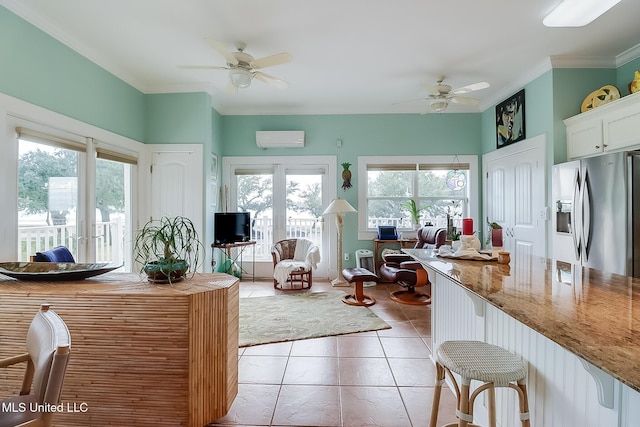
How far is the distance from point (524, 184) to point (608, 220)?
1.45 m

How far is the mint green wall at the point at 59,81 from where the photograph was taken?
7.43ft

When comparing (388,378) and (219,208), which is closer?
(388,378)

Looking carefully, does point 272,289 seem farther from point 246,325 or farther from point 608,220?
point 608,220

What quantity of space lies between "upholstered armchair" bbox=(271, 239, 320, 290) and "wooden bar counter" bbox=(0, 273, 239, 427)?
9.08 feet

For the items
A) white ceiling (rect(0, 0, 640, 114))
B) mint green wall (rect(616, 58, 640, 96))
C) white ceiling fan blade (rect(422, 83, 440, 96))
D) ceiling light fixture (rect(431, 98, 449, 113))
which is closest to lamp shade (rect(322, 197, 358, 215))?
white ceiling (rect(0, 0, 640, 114))

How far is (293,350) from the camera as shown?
2.62m

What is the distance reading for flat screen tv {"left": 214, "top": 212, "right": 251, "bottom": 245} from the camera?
4.33 meters

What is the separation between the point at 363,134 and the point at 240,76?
8.37ft

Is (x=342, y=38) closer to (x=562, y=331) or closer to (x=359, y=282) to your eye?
(x=359, y=282)

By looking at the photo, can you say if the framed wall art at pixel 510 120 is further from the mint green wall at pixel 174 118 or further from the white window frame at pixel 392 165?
the mint green wall at pixel 174 118

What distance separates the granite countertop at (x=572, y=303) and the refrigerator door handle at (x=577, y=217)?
1.50m

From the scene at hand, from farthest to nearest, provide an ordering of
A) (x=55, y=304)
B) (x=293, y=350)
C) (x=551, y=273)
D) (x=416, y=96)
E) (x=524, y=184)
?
(x=416, y=96)
(x=524, y=184)
(x=293, y=350)
(x=55, y=304)
(x=551, y=273)

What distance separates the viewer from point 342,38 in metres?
2.85

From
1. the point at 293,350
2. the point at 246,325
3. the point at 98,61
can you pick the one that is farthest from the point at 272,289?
the point at 98,61
